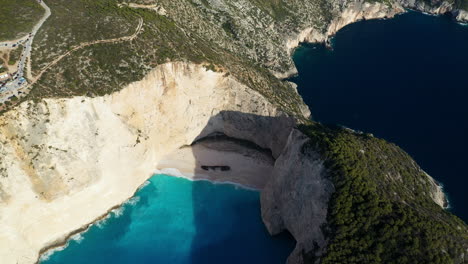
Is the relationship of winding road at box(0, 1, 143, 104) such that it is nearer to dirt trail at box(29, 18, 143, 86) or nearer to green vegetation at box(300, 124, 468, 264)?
dirt trail at box(29, 18, 143, 86)

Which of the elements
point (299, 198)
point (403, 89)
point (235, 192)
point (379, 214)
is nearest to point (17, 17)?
point (235, 192)

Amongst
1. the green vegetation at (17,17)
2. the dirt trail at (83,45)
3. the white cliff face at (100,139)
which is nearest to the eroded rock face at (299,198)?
the white cliff face at (100,139)

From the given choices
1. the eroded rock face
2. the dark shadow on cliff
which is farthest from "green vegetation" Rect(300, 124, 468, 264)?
the dark shadow on cliff

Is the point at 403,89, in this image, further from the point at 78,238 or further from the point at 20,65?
the point at 20,65

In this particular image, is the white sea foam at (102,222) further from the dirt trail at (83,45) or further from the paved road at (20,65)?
the dirt trail at (83,45)

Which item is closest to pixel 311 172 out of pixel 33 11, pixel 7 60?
pixel 7 60
